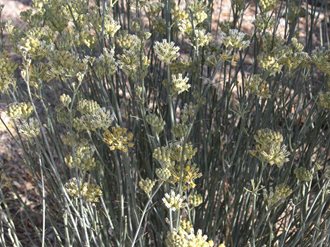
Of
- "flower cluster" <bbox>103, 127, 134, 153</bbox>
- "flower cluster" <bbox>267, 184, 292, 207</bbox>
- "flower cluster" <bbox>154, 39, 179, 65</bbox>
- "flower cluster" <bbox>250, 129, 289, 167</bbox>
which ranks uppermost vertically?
"flower cluster" <bbox>154, 39, 179, 65</bbox>

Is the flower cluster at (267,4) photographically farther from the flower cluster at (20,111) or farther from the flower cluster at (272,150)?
the flower cluster at (20,111)

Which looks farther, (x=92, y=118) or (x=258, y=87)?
(x=258, y=87)

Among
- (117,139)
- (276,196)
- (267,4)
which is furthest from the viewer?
(267,4)

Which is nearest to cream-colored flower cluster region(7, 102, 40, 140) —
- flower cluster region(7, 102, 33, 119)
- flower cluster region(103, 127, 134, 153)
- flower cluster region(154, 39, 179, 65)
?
flower cluster region(7, 102, 33, 119)

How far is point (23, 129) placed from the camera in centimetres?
161

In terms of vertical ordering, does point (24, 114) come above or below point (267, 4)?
below

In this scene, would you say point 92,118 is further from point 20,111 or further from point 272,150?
point 272,150

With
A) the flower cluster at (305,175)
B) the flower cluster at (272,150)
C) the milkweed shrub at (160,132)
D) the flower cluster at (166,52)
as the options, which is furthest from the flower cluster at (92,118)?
the flower cluster at (305,175)

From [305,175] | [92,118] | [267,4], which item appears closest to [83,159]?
[92,118]

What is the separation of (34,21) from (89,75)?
0.28m

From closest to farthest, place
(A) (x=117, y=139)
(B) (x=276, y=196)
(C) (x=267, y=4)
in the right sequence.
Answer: (A) (x=117, y=139), (B) (x=276, y=196), (C) (x=267, y=4)

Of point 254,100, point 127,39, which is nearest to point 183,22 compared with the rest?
point 127,39

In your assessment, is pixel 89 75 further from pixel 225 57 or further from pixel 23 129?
pixel 225 57

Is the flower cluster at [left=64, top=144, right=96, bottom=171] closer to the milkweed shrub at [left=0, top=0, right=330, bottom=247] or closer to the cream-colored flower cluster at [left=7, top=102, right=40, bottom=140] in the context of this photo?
the milkweed shrub at [left=0, top=0, right=330, bottom=247]
